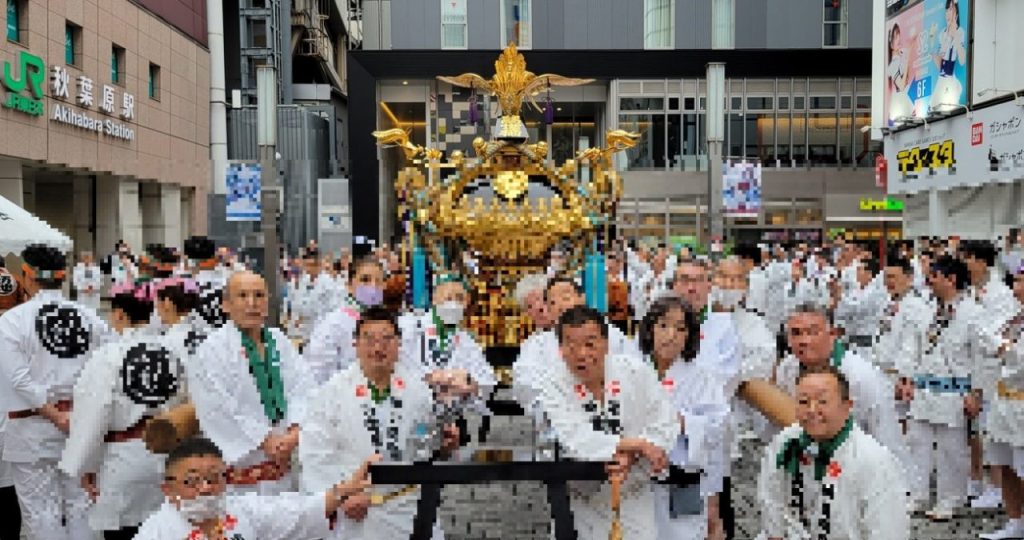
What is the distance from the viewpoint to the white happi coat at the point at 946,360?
568 centimetres

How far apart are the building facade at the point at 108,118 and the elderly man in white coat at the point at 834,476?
15.4 metres

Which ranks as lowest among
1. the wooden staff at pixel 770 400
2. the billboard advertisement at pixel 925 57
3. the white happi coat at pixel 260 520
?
the white happi coat at pixel 260 520

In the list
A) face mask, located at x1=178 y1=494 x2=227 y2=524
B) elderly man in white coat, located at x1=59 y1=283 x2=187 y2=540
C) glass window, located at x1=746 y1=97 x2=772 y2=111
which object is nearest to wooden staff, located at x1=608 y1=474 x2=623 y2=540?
face mask, located at x1=178 y1=494 x2=227 y2=524

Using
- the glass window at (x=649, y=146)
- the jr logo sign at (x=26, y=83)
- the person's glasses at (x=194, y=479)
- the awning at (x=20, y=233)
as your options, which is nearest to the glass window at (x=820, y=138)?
the glass window at (x=649, y=146)

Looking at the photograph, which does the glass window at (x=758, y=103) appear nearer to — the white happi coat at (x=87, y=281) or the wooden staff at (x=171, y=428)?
the white happi coat at (x=87, y=281)

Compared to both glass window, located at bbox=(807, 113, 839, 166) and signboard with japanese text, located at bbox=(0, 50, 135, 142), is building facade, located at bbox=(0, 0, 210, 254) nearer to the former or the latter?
signboard with japanese text, located at bbox=(0, 50, 135, 142)

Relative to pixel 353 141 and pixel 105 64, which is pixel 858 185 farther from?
pixel 105 64

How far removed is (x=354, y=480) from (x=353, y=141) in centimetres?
2252

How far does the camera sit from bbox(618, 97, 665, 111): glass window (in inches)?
1031

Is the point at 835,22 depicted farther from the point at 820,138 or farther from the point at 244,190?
the point at 244,190

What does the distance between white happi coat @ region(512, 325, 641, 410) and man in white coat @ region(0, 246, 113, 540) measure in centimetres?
229

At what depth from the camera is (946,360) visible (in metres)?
5.79

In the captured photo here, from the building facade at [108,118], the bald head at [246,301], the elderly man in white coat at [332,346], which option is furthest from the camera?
the building facade at [108,118]

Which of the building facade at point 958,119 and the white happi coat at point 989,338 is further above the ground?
the building facade at point 958,119
